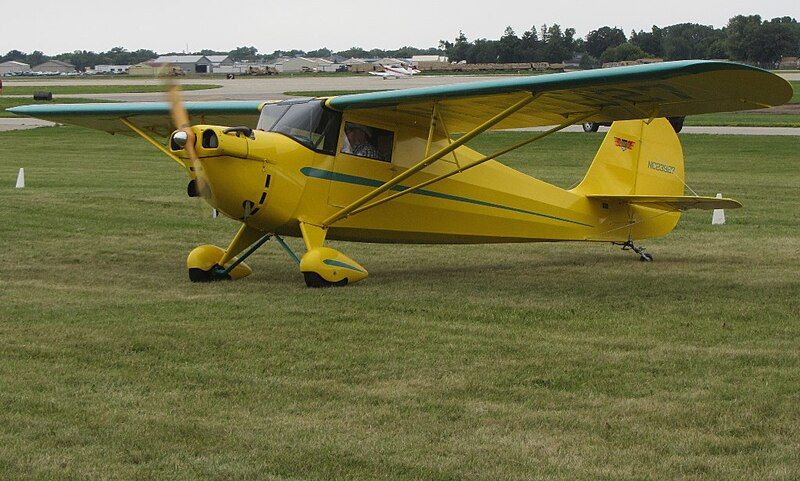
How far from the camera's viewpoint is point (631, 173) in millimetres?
14516

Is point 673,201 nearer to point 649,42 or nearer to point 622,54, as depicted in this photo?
point 622,54

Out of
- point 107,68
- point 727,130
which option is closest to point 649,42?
point 107,68

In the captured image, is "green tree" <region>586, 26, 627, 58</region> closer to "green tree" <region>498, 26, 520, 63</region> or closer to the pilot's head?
"green tree" <region>498, 26, 520, 63</region>

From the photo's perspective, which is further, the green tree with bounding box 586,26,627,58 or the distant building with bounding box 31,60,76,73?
the distant building with bounding box 31,60,76,73

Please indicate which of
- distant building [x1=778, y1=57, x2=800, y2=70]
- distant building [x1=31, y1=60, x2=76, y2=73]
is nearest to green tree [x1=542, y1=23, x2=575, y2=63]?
distant building [x1=778, y1=57, x2=800, y2=70]

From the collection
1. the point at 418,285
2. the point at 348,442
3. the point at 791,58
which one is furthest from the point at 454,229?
the point at 791,58

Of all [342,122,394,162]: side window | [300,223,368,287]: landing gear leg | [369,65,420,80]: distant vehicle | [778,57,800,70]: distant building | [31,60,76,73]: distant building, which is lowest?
[31,60,76,73]: distant building

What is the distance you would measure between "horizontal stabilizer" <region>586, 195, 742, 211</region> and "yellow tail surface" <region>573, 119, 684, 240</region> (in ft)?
0.22

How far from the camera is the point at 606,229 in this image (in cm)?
1448

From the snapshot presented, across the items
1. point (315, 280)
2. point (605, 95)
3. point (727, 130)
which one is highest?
point (605, 95)

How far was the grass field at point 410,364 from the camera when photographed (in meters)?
6.21

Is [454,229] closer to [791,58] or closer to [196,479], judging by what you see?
[196,479]

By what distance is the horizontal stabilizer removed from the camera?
41.8 feet

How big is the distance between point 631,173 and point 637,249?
97cm
